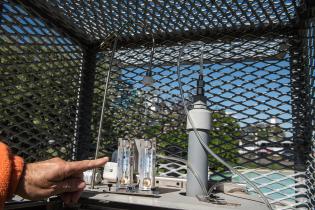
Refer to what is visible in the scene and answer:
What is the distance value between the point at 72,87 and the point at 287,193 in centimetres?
125

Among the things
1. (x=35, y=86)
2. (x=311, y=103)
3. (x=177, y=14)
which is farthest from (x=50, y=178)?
(x=311, y=103)

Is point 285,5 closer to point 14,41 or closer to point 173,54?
point 173,54

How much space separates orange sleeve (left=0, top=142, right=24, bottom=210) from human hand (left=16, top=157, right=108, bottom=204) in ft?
0.08

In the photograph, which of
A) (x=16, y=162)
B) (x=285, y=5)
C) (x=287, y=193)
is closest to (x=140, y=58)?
(x=285, y=5)

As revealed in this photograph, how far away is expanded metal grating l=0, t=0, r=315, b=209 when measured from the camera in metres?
1.25

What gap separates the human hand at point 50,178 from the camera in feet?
2.01

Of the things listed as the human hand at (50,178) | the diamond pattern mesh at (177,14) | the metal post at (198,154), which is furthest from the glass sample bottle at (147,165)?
the diamond pattern mesh at (177,14)

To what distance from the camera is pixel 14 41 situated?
1.20 m

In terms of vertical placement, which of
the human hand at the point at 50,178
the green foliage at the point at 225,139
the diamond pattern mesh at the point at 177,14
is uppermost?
the diamond pattern mesh at the point at 177,14

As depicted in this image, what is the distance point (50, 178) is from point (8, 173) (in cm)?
11

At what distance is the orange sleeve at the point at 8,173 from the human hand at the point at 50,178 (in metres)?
0.03

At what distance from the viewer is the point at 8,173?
54cm

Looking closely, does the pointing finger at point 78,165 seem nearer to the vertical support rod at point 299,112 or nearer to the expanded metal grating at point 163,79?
the expanded metal grating at point 163,79

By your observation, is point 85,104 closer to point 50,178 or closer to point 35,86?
point 35,86
